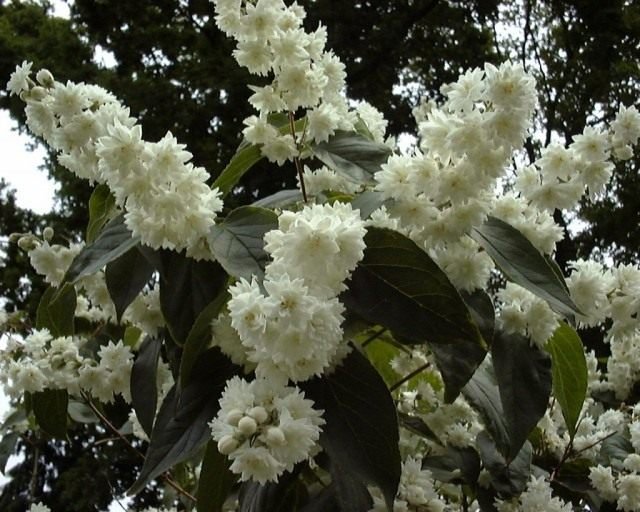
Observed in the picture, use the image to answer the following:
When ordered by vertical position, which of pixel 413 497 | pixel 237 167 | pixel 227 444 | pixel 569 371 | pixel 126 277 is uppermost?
pixel 237 167

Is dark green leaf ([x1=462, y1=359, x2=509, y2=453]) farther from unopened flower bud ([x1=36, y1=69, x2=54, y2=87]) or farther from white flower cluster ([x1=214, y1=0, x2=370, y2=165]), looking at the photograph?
unopened flower bud ([x1=36, y1=69, x2=54, y2=87])

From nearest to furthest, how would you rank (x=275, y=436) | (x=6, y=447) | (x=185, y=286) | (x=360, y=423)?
(x=275, y=436), (x=360, y=423), (x=185, y=286), (x=6, y=447)

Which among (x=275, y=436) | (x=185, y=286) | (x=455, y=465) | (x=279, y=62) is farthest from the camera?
(x=455, y=465)

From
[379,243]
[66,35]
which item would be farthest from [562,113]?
[379,243]

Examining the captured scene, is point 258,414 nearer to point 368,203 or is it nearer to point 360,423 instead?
point 360,423

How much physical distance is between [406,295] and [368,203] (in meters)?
0.14

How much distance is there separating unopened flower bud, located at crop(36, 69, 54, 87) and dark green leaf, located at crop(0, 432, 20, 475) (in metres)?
0.85

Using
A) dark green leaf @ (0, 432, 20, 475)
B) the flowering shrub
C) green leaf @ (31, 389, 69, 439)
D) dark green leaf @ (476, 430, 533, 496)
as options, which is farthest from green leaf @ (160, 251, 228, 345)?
dark green leaf @ (0, 432, 20, 475)

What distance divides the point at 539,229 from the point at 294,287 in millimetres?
428

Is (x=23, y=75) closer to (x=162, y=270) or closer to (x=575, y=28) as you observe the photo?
(x=162, y=270)

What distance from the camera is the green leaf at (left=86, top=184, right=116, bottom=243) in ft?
3.42

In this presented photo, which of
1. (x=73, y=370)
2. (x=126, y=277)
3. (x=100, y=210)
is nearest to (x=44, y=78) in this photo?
(x=100, y=210)

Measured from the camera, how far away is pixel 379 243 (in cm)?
83

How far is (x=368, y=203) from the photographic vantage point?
91cm
